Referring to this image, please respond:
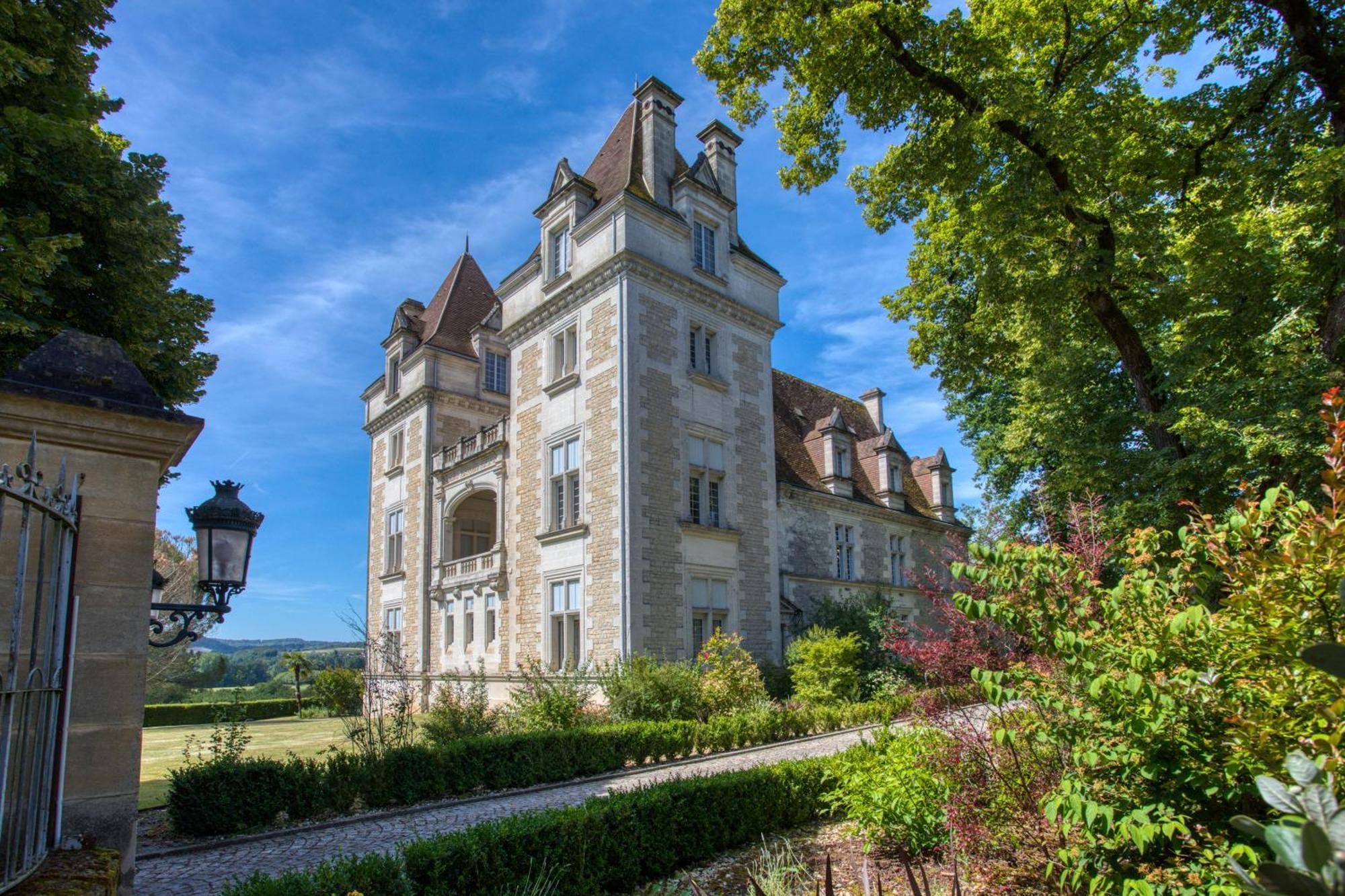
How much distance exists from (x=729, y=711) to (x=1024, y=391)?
32.5 feet

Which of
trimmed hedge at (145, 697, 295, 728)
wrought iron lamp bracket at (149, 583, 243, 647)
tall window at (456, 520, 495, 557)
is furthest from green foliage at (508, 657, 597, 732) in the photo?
trimmed hedge at (145, 697, 295, 728)

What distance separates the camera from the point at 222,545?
6.87m

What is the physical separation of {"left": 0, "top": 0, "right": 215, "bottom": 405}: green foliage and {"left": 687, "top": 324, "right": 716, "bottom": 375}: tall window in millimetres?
11829

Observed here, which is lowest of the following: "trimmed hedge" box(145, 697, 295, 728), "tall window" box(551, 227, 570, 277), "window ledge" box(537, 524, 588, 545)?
"trimmed hedge" box(145, 697, 295, 728)

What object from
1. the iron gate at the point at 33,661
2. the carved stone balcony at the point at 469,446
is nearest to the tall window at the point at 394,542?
the carved stone balcony at the point at 469,446

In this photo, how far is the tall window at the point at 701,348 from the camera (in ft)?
68.0

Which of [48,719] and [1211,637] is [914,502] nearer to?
[1211,637]

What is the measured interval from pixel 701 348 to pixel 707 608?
689cm

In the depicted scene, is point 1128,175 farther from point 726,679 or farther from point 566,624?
point 566,624

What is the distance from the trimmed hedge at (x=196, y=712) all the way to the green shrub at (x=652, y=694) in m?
19.4

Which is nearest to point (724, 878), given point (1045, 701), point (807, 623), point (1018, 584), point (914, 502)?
point (1045, 701)

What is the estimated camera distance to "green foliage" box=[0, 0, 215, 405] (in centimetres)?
777

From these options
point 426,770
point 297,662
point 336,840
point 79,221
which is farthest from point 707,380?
point 297,662

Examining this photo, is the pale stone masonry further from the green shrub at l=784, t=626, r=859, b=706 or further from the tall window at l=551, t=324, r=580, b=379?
the green shrub at l=784, t=626, r=859, b=706
